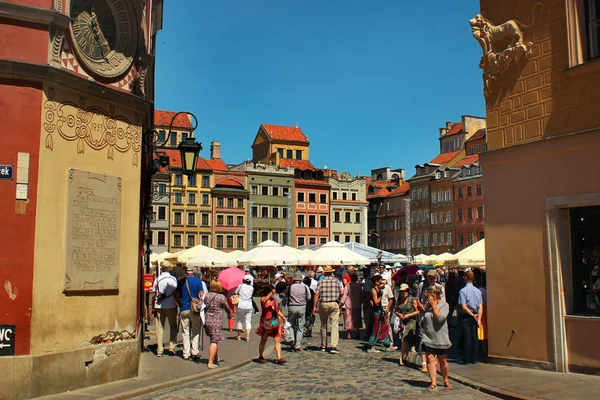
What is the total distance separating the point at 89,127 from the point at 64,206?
53.8 inches

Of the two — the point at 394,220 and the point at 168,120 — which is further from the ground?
the point at 168,120

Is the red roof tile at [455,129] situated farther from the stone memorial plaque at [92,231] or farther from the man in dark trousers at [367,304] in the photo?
the stone memorial plaque at [92,231]

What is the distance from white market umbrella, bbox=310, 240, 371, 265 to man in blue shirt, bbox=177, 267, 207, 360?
1266 centimetres

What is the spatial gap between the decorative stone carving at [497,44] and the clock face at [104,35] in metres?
6.73

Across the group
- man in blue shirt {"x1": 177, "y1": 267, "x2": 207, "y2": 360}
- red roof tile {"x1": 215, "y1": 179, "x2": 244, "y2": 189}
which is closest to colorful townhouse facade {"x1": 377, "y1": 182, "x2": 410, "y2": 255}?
red roof tile {"x1": 215, "y1": 179, "x2": 244, "y2": 189}

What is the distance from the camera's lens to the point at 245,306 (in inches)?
720

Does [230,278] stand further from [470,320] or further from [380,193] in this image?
[380,193]

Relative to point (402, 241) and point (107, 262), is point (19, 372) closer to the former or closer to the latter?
point (107, 262)

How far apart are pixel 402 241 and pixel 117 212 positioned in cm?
8326

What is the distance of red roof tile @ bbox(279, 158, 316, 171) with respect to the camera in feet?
282

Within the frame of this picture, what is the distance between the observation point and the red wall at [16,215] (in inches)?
378

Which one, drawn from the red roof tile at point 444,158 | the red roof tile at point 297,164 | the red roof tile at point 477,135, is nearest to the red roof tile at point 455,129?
the red roof tile at point 444,158

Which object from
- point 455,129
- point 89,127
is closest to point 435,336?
point 89,127

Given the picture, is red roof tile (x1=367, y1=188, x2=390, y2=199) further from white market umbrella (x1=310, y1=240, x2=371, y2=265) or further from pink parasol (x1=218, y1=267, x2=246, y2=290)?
pink parasol (x1=218, y1=267, x2=246, y2=290)
